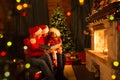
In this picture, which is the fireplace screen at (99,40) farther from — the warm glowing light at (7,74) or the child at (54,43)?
the warm glowing light at (7,74)

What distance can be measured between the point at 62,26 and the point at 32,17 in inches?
42.2

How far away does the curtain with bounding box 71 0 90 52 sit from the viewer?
7083 mm

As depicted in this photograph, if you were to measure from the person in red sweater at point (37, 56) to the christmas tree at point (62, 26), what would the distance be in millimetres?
2560

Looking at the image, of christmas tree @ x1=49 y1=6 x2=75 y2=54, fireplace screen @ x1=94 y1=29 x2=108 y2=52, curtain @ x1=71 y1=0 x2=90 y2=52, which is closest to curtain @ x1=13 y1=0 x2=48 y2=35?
christmas tree @ x1=49 y1=6 x2=75 y2=54

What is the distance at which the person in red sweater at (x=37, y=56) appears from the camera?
12.5 feet

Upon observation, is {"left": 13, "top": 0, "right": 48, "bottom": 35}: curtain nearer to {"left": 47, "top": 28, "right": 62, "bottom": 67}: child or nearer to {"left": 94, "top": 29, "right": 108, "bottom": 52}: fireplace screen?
{"left": 94, "top": 29, "right": 108, "bottom": 52}: fireplace screen

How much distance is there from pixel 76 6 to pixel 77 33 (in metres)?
0.86

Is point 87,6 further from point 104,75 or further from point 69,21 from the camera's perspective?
point 104,75

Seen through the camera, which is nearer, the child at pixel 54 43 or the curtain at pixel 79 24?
the child at pixel 54 43

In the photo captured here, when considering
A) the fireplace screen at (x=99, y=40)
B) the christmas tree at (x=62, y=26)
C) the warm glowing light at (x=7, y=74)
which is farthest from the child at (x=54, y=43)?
the christmas tree at (x=62, y=26)

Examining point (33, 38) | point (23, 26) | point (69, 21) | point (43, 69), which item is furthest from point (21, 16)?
point (43, 69)

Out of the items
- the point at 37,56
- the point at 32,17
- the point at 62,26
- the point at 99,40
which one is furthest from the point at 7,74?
the point at 32,17

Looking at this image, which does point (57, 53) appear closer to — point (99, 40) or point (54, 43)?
point (54, 43)

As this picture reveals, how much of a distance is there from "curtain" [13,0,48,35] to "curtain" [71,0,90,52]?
3.02ft
